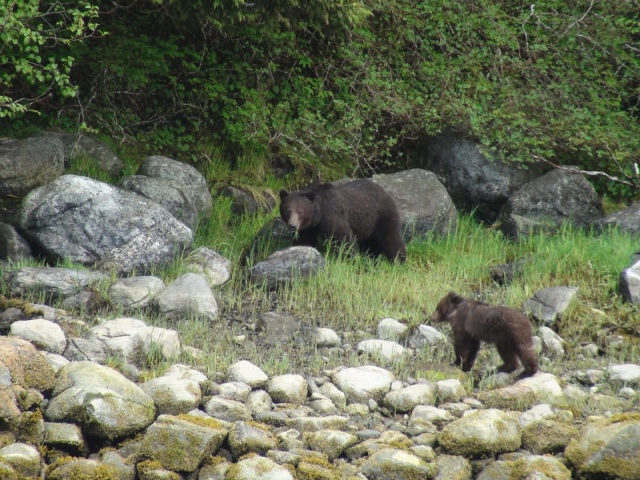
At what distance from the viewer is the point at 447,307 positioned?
25.3 feet

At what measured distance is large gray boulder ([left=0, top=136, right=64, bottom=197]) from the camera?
1012 centimetres

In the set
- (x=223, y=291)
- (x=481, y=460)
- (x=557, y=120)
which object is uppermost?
(x=557, y=120)

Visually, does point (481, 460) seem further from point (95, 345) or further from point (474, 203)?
point (474, 203)

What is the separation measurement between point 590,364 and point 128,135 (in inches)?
277

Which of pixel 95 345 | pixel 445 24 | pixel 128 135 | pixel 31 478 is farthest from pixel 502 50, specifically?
pixel 31 478

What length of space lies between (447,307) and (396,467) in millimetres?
2308

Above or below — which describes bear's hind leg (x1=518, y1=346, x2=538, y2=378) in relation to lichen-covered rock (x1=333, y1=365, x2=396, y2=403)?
above

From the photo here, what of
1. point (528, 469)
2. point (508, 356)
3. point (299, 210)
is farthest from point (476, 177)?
point (528, 469)

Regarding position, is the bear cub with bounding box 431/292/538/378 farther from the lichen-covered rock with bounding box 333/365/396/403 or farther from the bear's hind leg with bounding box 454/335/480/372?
the lichen-covered rock with bounding box 333/365/396/403

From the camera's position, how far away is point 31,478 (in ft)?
17.9

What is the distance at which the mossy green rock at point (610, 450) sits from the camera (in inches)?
217

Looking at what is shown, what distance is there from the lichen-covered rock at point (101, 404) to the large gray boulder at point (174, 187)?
4.43 meters

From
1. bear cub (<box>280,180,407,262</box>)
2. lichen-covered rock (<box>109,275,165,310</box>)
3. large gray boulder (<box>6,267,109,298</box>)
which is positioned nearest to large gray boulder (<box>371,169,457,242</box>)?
bear cub (<box>280,180,407,262</box>)

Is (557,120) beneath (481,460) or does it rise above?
above
